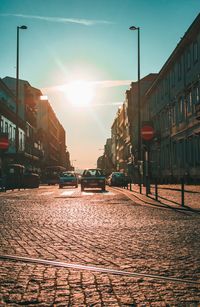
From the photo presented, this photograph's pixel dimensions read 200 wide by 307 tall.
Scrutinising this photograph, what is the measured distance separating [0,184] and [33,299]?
2841 cm

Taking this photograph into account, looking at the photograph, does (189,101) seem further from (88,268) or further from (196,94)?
(88,268)

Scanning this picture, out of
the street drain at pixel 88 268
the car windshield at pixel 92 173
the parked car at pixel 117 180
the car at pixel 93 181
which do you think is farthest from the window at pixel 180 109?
the street drain at pixel 88 268

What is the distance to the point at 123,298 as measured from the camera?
4.04 metres

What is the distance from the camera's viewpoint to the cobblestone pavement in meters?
4.09

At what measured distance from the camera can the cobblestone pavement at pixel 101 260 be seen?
13.4 ft

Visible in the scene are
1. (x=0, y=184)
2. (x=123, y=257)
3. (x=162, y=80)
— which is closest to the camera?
(x=123, y=257)

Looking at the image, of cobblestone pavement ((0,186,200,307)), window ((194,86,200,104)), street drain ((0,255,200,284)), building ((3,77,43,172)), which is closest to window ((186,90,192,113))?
window ((194,86,200,104))

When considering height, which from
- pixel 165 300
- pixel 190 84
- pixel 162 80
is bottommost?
pixel 165 300

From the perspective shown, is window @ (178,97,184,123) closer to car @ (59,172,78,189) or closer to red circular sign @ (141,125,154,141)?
car @ (59,172,78,189)

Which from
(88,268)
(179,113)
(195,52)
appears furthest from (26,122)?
(88,268)

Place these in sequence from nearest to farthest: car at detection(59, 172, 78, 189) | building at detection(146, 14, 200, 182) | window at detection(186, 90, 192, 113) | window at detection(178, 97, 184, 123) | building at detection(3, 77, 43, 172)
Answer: building at detection(146, 14, 200, 182) < window at detection(186, 90, 192, 113) < window at detection(178, 97, 184, 123) < car at detection(59, 172, 78, 189) < building at detection(3, 77, 43, 172)

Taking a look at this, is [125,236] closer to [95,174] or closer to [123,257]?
[123,257]

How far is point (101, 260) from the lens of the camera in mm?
5918

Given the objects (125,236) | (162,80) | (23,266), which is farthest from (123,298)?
(162,80)
